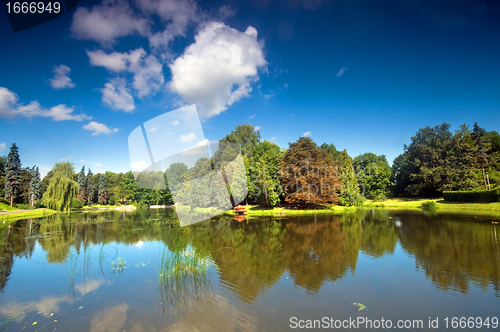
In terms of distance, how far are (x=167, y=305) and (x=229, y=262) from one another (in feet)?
12.7

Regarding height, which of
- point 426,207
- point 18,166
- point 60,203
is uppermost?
point 18,166

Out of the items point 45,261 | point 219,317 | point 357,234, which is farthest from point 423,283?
point 45,261

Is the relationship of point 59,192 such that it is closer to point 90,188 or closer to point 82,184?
point 82,184

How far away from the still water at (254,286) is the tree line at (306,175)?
14405 millimetres

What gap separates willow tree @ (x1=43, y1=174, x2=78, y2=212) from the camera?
3406 cm

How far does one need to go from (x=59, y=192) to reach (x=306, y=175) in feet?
116

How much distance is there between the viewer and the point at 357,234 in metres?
15.0

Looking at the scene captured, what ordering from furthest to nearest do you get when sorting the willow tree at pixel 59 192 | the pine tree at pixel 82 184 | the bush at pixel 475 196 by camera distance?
the pine tree at pixel 82 184 < the willow tree at pixel 59 192 < the bush at pixel 475 196

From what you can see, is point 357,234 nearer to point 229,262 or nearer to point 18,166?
A: point 229,262

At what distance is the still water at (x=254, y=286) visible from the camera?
5156mm

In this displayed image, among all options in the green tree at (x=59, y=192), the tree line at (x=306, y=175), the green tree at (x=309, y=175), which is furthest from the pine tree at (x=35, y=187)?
the green tree at (x=309, y=175)

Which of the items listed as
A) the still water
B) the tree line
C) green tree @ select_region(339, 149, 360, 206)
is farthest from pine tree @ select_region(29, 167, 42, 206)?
green tree @ select_region(339, 149, 360, 206)

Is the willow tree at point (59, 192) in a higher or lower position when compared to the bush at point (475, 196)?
higher

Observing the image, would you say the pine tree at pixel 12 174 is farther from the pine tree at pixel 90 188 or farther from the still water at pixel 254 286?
the still water at pixel 254 286
